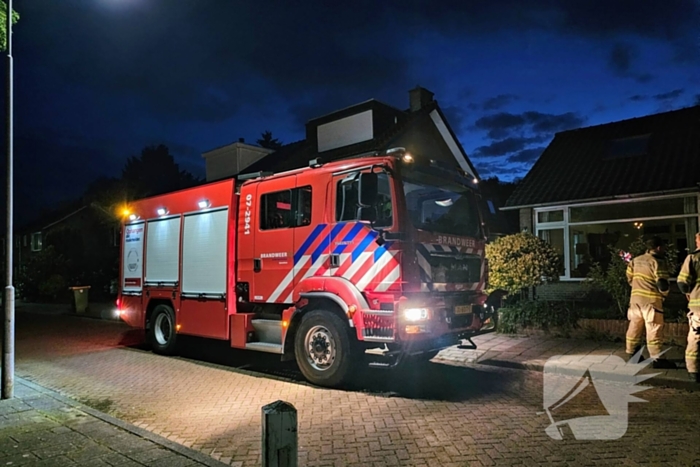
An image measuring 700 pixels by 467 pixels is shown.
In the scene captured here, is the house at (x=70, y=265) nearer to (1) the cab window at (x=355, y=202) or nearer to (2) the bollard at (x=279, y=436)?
(1) the cab window at (x=355, y=202)

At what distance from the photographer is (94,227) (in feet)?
113

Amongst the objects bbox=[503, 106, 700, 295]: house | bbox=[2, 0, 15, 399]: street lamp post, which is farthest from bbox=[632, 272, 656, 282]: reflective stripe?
bbox=[2, 0, 15, 399]: street lamp post

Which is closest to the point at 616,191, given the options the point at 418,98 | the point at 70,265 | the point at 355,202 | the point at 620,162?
the point at 620,162

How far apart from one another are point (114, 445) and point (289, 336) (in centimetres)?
280

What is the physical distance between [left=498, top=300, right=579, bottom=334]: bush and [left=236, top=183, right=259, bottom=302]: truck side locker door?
545 centimetres

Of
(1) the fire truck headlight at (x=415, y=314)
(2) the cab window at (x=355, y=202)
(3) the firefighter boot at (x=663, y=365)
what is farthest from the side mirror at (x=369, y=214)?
(3) the firefighter boot at (x=663, y=365)

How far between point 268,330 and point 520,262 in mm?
5578

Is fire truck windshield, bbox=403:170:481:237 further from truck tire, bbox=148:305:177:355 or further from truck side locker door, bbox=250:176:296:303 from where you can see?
truck tire, bbox=148:305:177:355

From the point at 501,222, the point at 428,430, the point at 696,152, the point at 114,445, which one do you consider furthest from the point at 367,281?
the point at 501,222

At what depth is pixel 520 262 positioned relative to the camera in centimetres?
1034

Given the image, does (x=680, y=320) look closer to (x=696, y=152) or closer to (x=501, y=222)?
(x=696, y=152)

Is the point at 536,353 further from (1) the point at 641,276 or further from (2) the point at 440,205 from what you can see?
(2) the point at 440,205

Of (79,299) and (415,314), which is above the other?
(415,314)

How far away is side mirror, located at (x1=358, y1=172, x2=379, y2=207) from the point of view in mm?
5852
